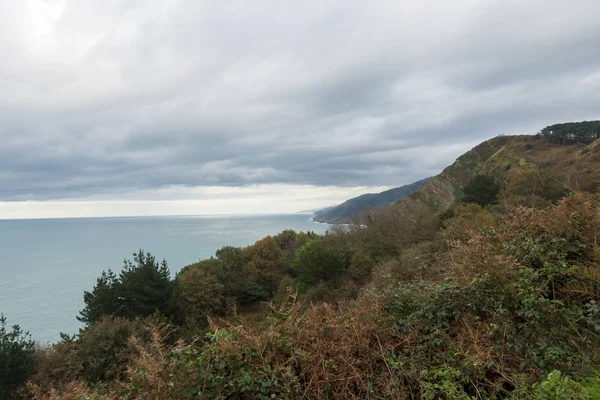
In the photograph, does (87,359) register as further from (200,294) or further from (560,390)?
(560,390)

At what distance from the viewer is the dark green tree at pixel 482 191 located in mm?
25078

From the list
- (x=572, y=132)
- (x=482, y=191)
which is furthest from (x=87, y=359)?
(x=572, y=132)

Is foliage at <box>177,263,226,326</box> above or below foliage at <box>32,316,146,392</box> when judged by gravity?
below

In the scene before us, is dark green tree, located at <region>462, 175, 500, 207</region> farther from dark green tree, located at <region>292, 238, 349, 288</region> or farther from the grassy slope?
the grassy slope

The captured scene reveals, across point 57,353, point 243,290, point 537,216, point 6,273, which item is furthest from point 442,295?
point 6,273

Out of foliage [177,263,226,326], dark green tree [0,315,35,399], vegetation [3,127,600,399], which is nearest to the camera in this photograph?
vegetation [3,127,600,399]

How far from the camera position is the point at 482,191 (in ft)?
83.4

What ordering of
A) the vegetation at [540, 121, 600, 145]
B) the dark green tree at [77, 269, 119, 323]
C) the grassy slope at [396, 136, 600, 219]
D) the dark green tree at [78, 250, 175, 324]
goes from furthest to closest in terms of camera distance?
the vegetation at [540, 121, 600, 145]
the grassy slope at [396, 136, 600, 219]
the dark green tree at [78, 250, 175, 324]
the dark green tree at [77, 269, 119, 323]

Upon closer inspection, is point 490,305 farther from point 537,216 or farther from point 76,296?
point 76,296

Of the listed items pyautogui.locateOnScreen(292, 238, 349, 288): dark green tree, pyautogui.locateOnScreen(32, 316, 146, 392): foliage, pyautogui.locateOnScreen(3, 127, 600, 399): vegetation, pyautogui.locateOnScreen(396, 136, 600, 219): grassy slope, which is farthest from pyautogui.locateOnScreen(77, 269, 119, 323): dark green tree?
pyautogui.locateOnScreen(396, 136, 600, 219): grassy slope

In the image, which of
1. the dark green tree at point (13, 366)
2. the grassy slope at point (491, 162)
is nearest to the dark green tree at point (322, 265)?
the dark green tree at point (13, 366)

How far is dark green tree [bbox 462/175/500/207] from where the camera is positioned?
25078 millimetres

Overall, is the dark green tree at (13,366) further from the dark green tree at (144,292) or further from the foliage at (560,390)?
the foliage at (560,390)

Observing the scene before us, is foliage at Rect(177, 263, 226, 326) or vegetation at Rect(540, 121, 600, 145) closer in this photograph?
foliage at Rect(177, 263, 226, 326)
